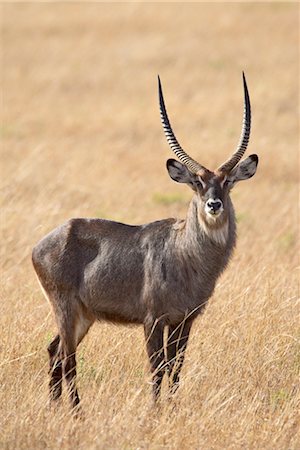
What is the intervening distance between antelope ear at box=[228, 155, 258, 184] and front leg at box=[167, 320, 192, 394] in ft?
3.14

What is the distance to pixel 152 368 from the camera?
233 inches

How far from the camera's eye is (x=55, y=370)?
20.2 feet

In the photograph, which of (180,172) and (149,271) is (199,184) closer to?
(180,172)

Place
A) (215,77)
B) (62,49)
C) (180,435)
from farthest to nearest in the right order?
(62,49)
(215,77)
(180,435)

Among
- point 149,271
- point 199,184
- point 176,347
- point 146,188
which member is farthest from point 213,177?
point 146,188

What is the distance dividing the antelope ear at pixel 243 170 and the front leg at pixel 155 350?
1.05 metres

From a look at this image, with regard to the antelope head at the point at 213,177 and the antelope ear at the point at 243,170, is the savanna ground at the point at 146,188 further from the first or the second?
the antelope ear at the point at 243,170

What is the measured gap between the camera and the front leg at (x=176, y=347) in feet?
19.4

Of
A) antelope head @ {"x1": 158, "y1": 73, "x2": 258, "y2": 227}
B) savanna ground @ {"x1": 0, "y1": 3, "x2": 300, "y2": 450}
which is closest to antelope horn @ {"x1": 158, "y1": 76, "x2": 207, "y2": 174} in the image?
antelope head @ {"x1": 158, "y1": 73, "x2": 258, "y2": 227}

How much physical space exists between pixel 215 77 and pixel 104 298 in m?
17.2

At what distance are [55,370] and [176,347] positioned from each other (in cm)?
82

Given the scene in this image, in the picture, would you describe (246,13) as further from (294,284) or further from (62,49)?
(294,284)

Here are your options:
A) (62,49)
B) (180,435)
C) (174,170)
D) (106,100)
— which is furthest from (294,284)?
(62,49)

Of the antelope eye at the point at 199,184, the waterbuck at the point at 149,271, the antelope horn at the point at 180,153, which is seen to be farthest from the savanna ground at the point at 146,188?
the antelope horn at the point at 180,153
